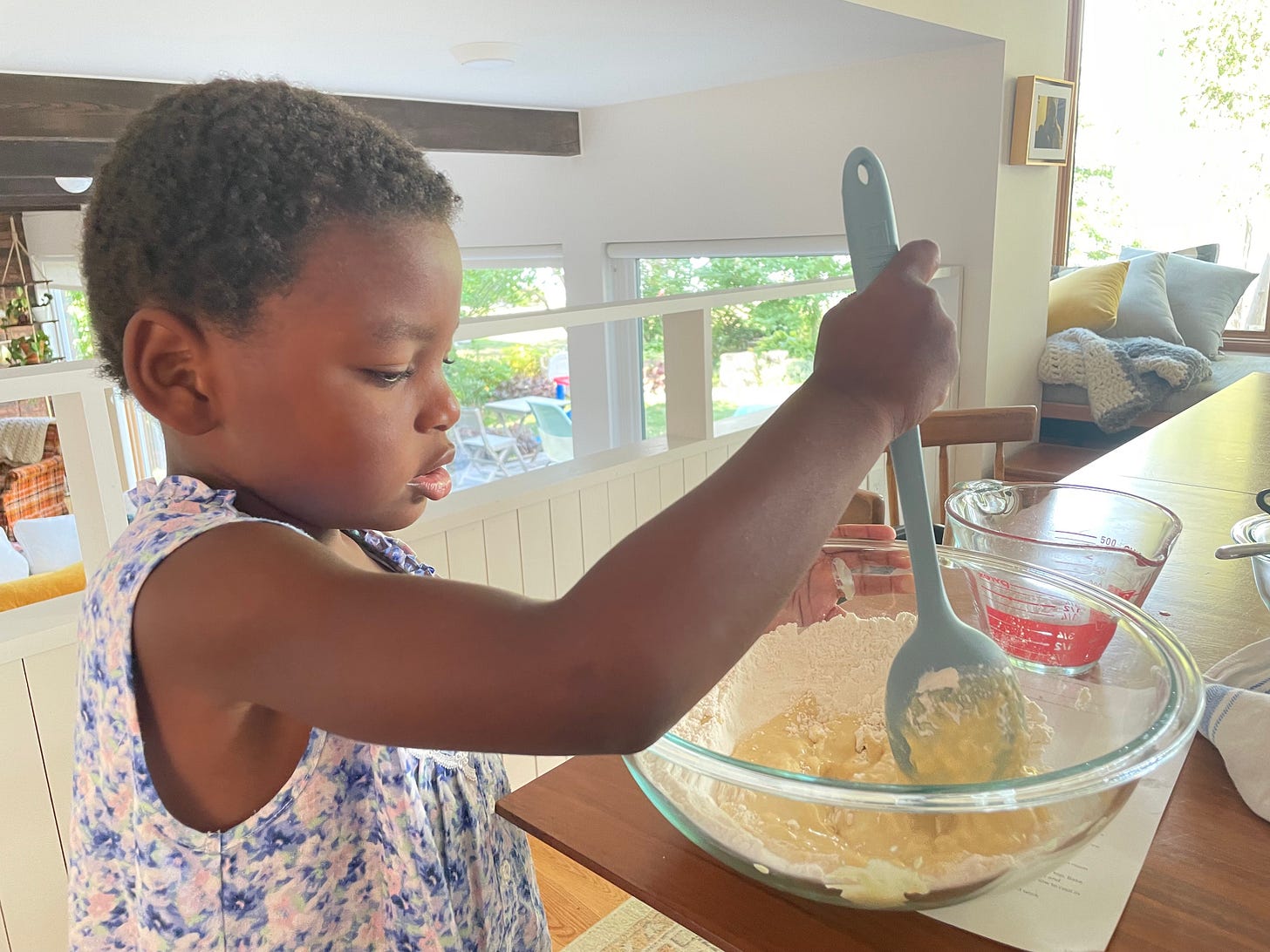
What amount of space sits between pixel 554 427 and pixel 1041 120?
2824 millimetres

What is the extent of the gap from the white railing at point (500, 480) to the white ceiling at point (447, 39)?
72 cm

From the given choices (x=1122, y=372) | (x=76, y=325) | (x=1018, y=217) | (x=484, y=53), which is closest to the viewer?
(x=484, y=53)

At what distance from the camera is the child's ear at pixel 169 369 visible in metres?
0.54

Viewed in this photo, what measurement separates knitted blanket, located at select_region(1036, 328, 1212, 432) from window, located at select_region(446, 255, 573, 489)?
7.53 feet

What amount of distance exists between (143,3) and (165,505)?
79.2 inches

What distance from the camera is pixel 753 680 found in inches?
29.2

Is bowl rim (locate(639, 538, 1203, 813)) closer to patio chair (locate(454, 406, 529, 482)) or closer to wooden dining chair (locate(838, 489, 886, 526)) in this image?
wooden dining chair (locate(838, 489, 886, 526))

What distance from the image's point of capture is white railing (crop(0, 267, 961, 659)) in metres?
1.09

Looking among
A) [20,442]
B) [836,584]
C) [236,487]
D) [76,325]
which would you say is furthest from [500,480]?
[76,325]

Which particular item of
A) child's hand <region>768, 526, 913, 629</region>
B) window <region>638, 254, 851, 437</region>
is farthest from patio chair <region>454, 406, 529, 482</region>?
child's hand <region>768, 526, 913, 629</region>

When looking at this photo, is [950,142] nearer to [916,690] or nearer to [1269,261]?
[1269,261]

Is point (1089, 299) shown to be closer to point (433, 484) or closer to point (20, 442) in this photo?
point (433, 484)

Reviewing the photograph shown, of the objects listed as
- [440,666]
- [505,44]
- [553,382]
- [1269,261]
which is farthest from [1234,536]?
[553,382]

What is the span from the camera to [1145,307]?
3.69m
